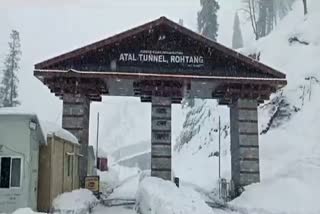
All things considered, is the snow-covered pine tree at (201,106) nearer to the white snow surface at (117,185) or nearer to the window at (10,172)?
the white snow surface at (117,185)

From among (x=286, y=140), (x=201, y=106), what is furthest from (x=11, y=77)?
(x=286, y=140)

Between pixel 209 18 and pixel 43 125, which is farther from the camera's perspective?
pixel 209 18

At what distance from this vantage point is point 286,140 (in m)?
32.2

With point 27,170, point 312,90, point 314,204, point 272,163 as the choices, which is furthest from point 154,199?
point 312,90

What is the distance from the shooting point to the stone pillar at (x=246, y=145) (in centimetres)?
2294

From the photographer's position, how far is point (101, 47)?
2250cm

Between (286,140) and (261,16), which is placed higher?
(261,16)

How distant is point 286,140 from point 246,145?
33.6 feet

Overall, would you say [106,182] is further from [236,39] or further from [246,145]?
[236,39]

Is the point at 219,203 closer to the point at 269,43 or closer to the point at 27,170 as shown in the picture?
the point at 27,170

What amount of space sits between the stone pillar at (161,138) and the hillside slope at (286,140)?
159 inches

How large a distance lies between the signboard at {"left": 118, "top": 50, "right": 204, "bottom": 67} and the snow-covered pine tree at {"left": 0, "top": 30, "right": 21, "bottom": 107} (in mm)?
44298

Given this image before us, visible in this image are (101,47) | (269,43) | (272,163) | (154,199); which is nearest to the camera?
(154,199)

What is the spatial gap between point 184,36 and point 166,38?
94 cm
